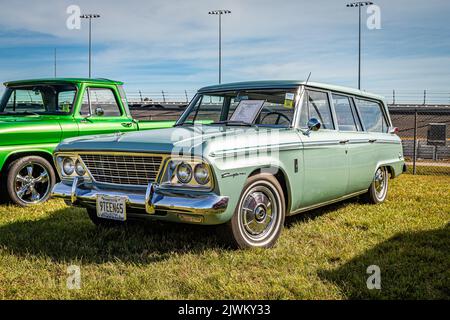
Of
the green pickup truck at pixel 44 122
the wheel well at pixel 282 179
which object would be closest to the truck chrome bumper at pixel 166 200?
the wheel well at pixel 282 179

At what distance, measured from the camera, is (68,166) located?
4.91m

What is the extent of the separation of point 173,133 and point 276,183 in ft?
3.63

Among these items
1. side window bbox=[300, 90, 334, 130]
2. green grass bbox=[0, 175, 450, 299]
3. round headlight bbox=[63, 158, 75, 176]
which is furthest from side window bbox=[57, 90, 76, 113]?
side window bbox=[300, 90, 334, 130]

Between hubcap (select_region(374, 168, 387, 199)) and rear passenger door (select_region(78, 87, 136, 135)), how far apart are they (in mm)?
4030

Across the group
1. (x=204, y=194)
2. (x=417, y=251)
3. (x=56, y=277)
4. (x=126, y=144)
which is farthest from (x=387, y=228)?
(x=56, y=277)

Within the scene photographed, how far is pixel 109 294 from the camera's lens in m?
3.48

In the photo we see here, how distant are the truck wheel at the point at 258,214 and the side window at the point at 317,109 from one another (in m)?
0.99

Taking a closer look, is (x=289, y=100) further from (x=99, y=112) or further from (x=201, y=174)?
(x=99, y=112)

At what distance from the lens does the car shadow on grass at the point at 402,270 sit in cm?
349

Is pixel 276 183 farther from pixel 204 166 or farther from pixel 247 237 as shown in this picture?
pixel 204 166

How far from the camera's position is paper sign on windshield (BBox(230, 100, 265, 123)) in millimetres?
5191

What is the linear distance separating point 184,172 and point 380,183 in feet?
13.3

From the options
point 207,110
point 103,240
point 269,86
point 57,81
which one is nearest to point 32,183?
point 57,81

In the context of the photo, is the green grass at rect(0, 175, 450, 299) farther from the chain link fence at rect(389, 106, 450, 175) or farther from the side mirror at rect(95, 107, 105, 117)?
the chain link fence at rect(389, 106, 450, 175)
